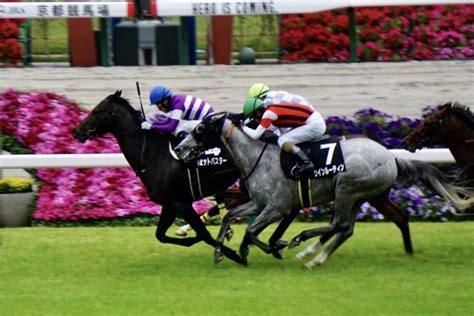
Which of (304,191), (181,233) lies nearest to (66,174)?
(181,233)

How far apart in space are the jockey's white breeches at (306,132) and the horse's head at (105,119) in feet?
5.12

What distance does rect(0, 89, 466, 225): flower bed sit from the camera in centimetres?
1292

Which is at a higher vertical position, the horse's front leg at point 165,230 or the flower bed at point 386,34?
the flower bed at point 386,34

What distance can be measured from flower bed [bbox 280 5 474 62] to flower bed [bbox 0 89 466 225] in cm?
261

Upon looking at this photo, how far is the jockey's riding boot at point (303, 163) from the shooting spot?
10202 mm

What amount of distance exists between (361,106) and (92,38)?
391 centimetres

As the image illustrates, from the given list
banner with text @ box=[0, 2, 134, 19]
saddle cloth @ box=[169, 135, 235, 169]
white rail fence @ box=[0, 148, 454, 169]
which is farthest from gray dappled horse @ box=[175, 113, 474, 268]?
banner with text @ box=[0, 2, 134, 19]

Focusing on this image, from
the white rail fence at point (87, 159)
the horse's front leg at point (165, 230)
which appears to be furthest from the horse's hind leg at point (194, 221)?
the white rail fence at point (87, 159)

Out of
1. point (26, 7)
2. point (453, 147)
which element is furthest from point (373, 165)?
point (26, 7)

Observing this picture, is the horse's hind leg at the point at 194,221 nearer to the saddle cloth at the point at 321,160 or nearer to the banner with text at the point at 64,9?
the saddle cloth at the point at 321,160

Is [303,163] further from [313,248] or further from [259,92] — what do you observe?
[313,248]

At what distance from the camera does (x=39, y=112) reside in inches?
534

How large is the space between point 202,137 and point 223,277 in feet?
4.19

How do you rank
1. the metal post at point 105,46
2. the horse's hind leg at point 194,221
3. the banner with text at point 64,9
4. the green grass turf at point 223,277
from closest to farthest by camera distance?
the green grass turf at point 223,277 < the horse's hind leg at point 194,221 < the banner with text at point 64,9 < the metal post at point 105,46
